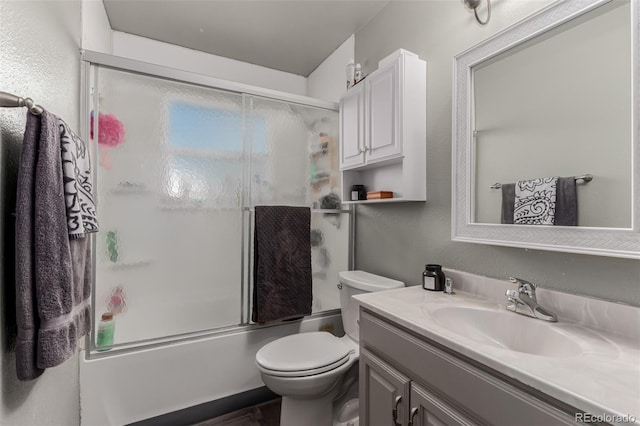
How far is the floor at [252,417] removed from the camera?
161 centimetres

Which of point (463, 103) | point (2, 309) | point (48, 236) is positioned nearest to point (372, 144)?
point (463, 103)

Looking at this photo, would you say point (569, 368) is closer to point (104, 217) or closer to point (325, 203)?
point (325, 203)

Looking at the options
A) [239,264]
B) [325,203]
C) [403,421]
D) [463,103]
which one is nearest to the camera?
[403,421]

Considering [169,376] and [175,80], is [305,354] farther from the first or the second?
[175,80]

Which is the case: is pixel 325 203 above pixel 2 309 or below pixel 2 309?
above

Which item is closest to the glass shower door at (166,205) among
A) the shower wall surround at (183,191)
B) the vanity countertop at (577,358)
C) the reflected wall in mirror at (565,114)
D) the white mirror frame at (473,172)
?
the shower wall surround at (183,191)

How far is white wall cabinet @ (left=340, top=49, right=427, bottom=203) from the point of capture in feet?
4.71

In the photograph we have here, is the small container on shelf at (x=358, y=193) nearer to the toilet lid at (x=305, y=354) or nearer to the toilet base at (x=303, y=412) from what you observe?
the toilet lid at (x=305, y=354)

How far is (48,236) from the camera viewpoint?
773mm

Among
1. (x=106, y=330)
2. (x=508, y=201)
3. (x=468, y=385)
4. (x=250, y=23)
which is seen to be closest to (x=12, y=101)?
(x=106, y=330)

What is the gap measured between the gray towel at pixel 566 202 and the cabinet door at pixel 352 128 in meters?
0.94

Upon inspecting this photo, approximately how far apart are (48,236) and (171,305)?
101 centimetres

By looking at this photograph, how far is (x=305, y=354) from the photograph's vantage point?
1.47m

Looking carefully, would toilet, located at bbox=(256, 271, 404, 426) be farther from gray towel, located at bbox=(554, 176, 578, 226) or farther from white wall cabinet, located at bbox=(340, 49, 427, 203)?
gray towel, located at bbox=(554, 176, 578, 226)
